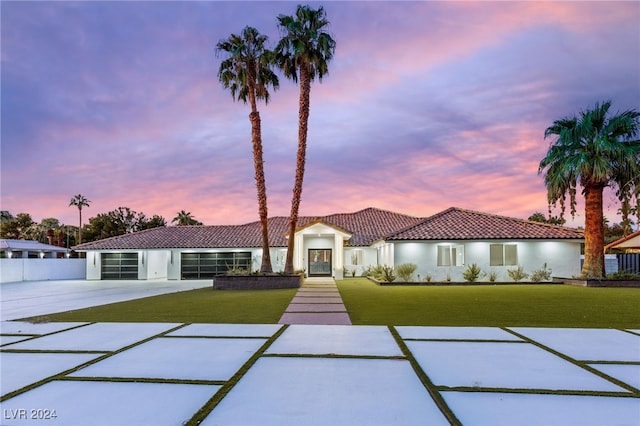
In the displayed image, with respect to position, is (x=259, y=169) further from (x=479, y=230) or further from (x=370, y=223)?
(x=370, y=223)

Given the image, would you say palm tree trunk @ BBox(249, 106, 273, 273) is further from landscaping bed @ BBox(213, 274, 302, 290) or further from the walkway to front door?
the walkway to front door

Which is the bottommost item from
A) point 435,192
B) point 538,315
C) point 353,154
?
point 538,315

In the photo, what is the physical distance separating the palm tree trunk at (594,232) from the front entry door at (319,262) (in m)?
15.6

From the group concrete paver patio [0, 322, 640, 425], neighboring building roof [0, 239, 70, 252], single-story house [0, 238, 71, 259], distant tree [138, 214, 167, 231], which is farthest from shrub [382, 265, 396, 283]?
distant tree [138, 214, 167, 231]

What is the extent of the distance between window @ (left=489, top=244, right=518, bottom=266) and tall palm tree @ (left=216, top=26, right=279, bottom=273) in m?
12.8

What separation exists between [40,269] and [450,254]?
1281 inches

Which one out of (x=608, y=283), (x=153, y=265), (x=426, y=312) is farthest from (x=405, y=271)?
(x=153, y=265)

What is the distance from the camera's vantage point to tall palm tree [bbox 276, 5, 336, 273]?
69.7ft

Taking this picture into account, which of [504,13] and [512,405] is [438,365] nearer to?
[512,405]

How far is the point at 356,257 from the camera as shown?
101ft

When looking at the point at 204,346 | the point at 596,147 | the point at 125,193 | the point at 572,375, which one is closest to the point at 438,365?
the point at 572,375

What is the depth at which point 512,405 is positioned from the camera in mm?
4035

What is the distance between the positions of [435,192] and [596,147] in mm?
13417

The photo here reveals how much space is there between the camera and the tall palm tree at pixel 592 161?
19.5 metres
